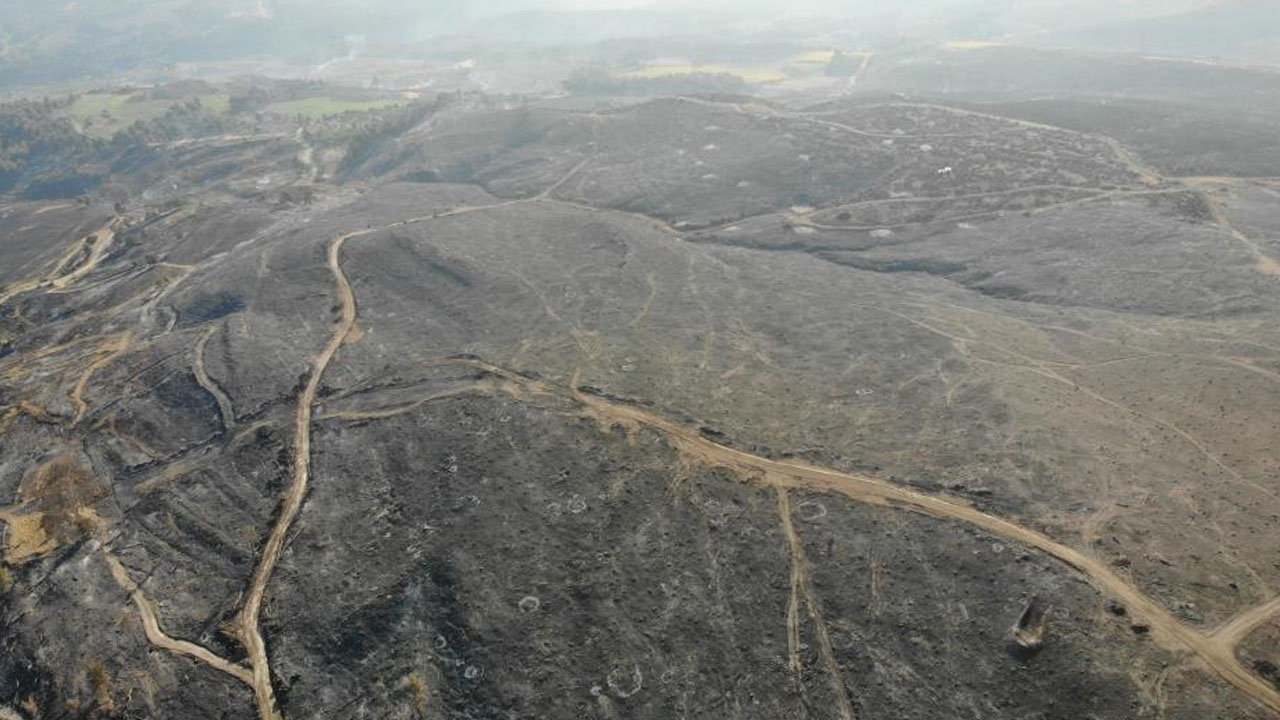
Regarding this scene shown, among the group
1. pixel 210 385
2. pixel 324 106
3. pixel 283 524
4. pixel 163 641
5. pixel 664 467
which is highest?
pixel 324 106

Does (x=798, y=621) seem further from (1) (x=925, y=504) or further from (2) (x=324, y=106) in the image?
(2) (x=324, y=106)

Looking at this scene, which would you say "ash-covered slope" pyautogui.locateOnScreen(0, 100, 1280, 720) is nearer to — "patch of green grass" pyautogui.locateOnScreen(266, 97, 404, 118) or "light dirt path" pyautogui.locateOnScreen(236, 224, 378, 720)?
"light dirt path" pyautogui.locateOnScreen(236, 224, 378, 720)

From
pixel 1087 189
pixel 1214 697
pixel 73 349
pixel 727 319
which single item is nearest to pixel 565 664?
pixel 1214 697

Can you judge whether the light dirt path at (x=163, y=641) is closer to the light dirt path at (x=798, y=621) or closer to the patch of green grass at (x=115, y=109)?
the light dirt path at (x=798, y=621)

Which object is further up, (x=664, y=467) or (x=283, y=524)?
(x=664, y=467)

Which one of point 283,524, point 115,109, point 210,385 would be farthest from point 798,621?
point 115,109

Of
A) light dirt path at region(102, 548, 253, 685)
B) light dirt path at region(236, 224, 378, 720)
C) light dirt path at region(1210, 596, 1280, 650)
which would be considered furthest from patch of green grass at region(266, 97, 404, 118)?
light dirt path at region(1210, 596, 1280, 650)

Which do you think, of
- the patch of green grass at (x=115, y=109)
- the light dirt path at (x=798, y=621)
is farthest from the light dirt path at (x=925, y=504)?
the patch of green grass at (x=115, y=109)

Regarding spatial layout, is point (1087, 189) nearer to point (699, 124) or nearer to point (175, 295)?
point (699, 124)

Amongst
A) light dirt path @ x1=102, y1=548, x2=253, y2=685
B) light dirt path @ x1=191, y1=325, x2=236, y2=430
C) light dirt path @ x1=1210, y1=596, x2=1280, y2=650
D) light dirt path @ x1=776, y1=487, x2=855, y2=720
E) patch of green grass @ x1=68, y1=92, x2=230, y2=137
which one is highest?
patch of green grass @ x1=68, y1=92, x2=230, y2=137
